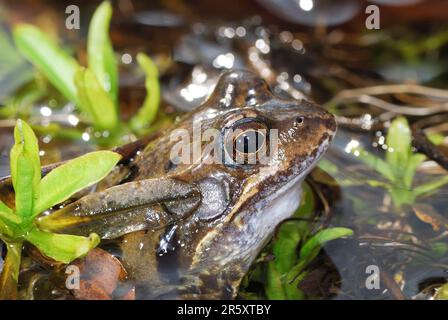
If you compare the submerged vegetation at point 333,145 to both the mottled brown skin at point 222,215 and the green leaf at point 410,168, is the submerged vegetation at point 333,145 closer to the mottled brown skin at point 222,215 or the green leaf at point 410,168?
the green leaf at point 410,168

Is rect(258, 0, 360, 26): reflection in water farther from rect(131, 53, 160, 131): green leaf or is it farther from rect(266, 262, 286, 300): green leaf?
rect(266, 262, 286, 300): green leaf

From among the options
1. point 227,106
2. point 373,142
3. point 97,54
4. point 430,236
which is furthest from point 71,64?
point 430,236

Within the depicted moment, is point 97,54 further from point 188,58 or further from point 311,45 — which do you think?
point 311,45

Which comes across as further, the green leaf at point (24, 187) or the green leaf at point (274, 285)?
the green leaf at point (274, 285)

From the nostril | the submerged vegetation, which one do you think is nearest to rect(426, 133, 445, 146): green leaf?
the submerged vegetation

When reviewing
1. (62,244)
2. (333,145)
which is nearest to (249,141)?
(62,244)

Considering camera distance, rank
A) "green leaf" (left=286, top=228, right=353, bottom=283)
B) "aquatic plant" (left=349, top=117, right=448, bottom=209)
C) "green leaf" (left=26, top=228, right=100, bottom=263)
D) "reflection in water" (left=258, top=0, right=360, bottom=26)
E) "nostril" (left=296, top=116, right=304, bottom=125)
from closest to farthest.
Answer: "green leaf" (left=26, top=228, right=100, bottom=263) < "nostril" (left=296, top=116, right=304, bottom=125) < "green leaf" (left=286, top=228, right=353, bottom=283) < "aquatic plant" (left=349, top=117, right=448, bottom=209) < "reflection in water" (left=258, top=0, right=360, bottom=26)

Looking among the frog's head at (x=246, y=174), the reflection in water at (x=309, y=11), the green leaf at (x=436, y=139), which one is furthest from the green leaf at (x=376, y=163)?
the reflection in water at (x=309, y=11)
